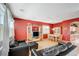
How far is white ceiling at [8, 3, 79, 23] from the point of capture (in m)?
1.82

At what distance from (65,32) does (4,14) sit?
136cm

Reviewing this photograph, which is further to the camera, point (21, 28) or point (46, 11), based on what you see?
point (21, 28)

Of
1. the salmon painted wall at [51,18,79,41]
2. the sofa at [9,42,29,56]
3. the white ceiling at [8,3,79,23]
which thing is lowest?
the sofa at [9,42,29,56]

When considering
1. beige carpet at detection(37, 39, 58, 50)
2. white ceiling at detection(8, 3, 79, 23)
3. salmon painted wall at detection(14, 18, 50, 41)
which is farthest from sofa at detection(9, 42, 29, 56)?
white ceiling at detection(8, 3, 79, 23)

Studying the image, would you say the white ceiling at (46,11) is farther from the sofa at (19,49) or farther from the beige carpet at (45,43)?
the sofa at (19,49)

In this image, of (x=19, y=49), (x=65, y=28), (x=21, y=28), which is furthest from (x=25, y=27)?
(x=65, y=28)

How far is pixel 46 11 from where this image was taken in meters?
1.89

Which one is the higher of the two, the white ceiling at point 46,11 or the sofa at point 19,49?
the white ceiling at point 46,11

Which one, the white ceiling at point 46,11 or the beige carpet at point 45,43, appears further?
the beige carpet at point 45,43

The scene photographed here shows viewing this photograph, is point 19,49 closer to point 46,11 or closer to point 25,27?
point 25,27

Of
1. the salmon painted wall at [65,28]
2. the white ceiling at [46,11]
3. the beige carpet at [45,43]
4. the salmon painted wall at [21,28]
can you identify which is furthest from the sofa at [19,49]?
the salmon painted wall at [65,28]

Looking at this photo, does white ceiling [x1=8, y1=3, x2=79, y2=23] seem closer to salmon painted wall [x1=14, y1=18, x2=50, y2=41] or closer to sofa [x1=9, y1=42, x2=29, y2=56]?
salmon painted wall [x1=14, y1=18, x2=50, y2=41]

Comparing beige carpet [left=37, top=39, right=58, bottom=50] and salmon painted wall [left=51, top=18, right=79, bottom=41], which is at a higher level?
salmon painted wall [left=51, top=18, right=79, bottom=41]

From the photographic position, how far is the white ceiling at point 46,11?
A: 182cm
